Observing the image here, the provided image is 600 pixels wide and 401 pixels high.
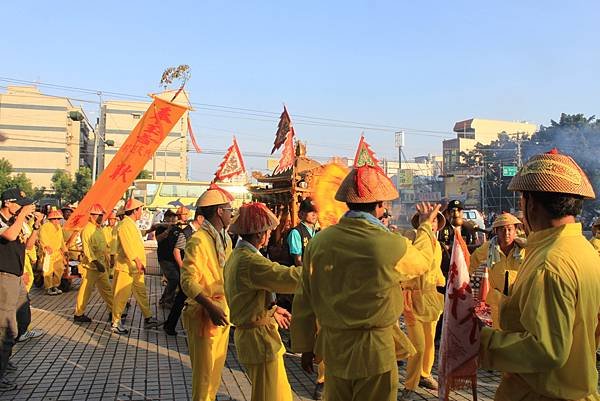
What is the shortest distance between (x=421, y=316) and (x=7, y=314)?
3.91 metres

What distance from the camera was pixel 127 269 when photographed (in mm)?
7789

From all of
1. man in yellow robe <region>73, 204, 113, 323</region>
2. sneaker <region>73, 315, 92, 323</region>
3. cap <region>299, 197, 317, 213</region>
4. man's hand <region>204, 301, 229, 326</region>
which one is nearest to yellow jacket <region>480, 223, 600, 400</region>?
man's hand <region>204, 301, 229, 326</region>

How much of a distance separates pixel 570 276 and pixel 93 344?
6562 mm

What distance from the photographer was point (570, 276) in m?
1.81

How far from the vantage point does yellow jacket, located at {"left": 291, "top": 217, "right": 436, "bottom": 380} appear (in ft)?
8.80

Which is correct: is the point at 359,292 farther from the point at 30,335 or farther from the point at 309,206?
the point at 30,335

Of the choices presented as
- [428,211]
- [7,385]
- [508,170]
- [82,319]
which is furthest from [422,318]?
[508,170]

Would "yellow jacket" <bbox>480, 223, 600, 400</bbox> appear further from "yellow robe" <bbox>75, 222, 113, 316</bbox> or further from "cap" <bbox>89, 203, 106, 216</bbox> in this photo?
"cap" <bbox>89, 203, 106, 216</bbox>

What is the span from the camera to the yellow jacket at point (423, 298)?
15.9 feet

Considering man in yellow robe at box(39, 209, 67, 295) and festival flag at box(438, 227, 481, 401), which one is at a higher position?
festival flag at box(438, 227, 481, 401)

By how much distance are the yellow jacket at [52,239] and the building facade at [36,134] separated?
226 feet

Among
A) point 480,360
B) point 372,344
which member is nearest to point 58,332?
point 372,344

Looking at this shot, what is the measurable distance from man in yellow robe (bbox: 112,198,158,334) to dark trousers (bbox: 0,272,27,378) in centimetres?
268

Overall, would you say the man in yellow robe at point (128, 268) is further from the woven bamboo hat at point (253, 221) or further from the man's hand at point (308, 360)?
the man's hand at point (308, 360)
